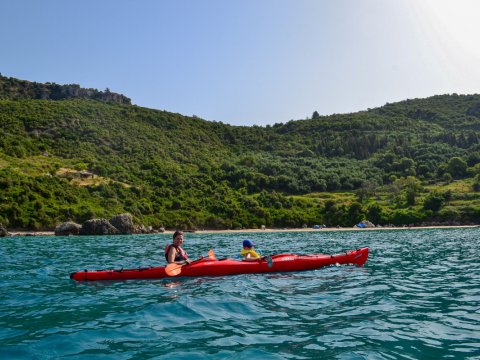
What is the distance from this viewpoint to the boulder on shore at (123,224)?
48.3 meters

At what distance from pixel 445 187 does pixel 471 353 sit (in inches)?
3189

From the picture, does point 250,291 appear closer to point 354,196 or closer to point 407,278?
point 407,278

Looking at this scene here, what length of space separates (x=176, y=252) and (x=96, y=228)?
34.3 m

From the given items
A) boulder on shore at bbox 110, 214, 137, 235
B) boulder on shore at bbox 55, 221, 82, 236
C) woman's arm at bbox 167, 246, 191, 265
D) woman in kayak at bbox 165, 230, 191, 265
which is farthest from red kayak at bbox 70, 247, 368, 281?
boulder on shore at bbox 110, 214, 137, 235

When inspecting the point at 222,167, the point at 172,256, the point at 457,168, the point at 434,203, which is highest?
the point at 222,167

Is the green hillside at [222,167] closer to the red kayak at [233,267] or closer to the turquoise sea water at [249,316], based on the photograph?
the red kayak at [233,267]

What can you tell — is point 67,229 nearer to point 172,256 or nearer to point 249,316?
point 172,256

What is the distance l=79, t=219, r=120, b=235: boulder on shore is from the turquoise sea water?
105ft

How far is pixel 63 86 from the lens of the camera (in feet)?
456

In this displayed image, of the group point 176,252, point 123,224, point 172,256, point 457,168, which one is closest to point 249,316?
point 172,256

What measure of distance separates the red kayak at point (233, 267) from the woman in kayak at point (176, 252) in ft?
1.74

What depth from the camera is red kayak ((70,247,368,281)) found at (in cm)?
1366

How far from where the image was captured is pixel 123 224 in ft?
159

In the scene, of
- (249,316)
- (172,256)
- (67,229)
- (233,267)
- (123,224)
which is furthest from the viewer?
(123,224)
